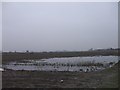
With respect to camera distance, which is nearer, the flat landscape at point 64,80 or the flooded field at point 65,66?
the flat landscape at point 64,80

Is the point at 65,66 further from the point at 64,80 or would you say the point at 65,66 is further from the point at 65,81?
the point at 65,81

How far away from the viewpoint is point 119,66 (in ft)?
68.5

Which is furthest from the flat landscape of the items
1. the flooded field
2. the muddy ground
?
the flooded field

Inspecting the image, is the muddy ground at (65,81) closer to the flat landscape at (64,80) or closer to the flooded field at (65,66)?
the flat landscape at (64,80)

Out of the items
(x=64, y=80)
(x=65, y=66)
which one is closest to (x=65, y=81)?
(x=64, y=80)

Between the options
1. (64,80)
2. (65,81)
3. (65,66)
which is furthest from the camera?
(65,66)

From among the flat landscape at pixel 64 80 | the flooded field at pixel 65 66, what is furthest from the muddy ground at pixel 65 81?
the flooded field at pixel 65 66

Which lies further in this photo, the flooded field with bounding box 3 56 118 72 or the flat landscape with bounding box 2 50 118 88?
the flooded field with bounding box 3 56 118 72

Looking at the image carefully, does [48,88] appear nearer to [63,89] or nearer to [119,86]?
[63,89]

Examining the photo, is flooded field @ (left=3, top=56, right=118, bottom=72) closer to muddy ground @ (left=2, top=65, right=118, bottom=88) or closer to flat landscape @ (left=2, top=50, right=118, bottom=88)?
flat landscape @ (left=2, top=50, right=118, bottom=88)

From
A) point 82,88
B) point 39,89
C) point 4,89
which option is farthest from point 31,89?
point 82,88

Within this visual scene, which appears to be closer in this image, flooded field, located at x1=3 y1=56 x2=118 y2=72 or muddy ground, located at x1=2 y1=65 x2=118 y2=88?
muddy ground, located at x1=2 y1=65 x2=118 y2=88

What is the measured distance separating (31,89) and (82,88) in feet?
8.92

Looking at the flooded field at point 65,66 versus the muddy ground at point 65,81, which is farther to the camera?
the flooded field at point 65,66
